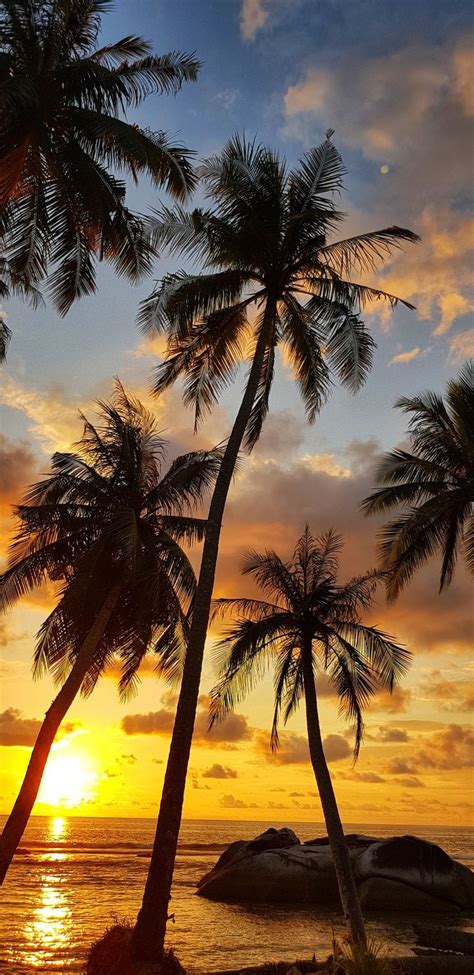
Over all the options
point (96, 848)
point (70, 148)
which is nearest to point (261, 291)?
point (70, 148)

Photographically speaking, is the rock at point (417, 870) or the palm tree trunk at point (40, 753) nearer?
the palm tree trunk at point (40, 753)

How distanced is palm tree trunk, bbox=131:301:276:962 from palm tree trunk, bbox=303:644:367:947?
4.56 m

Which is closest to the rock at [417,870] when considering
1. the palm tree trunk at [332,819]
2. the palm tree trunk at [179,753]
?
the palm tree trunk at [332,819]

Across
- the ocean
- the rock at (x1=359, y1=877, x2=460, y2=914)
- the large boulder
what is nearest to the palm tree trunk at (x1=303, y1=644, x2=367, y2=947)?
the ocean

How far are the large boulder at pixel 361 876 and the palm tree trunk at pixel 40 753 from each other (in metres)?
11.6

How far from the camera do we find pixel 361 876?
24.9m

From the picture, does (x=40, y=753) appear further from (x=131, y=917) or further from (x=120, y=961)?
(x=131, y=917)

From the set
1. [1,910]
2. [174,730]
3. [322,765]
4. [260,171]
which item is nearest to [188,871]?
[1,910]

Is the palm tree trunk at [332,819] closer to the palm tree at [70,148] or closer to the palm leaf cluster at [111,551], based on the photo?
the palm leaf cluster at [111,551]

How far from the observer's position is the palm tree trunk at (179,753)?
12.4 meters

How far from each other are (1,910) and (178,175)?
75.5 ft

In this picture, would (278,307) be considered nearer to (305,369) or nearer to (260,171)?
(305,369)

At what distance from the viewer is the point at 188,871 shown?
41812 mm

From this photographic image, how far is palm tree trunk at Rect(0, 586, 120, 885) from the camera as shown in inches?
664
